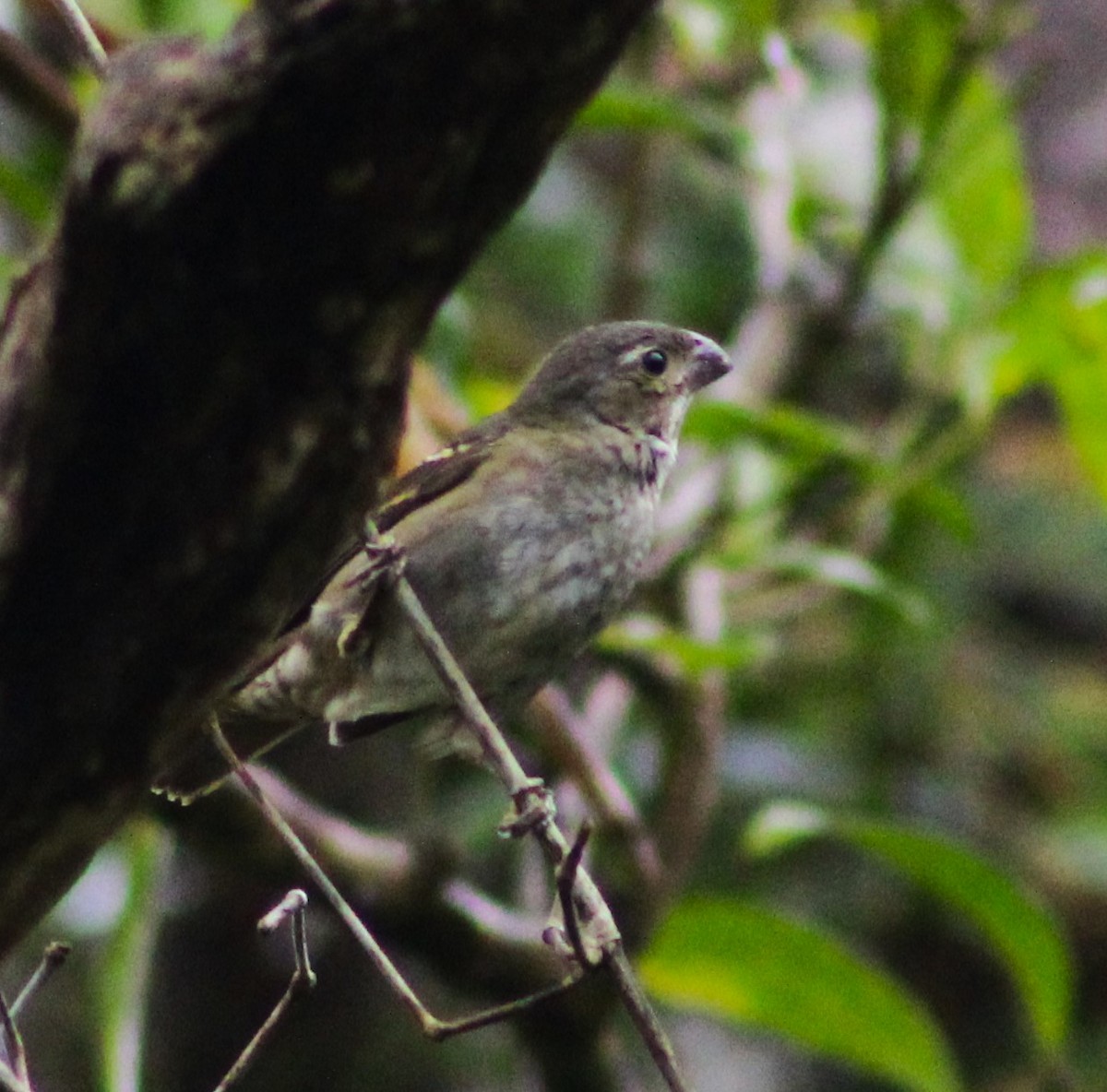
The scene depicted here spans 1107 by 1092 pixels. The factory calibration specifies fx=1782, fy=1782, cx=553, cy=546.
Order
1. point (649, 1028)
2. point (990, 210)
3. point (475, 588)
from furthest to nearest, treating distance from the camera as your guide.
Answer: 1. point (990, 210)
2. point (475, 588)
3. point (649, 1028)

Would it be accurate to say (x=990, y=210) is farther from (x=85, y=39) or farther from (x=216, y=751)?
(x=85, y=39)

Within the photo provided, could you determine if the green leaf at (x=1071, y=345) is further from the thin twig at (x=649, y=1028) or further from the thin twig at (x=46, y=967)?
the thin twig at (x=46, y=967)

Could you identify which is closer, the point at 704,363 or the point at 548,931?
the point at 548,931

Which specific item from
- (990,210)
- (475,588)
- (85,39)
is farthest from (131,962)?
(990,210)

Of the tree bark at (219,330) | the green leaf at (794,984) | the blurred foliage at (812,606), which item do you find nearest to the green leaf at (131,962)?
the blurred foliage at (812,606)

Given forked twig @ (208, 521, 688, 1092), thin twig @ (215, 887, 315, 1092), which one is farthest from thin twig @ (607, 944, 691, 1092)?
thin twig @ (215, 887, 315, 1092)

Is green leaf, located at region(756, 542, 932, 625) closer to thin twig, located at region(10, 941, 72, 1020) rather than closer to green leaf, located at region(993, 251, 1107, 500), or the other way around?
green leaf, located at region(993, 251, 1107, 500)
